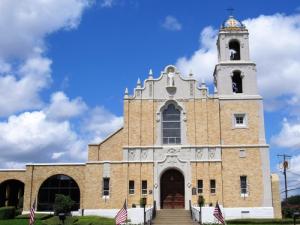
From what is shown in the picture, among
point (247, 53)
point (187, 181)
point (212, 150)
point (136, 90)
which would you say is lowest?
point (187, 181)

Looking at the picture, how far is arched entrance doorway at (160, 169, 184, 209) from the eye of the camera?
36.5 meters

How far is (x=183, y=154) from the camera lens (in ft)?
Answer: 121

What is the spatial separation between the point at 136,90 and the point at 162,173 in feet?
24.2

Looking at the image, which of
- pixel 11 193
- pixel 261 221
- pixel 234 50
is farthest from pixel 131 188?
pixel 234 50

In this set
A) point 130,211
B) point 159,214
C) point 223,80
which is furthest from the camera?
point 223,80

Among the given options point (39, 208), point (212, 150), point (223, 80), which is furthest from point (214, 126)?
point (39, 208)

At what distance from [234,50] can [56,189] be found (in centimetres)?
1996

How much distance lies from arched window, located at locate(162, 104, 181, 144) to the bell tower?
430cm

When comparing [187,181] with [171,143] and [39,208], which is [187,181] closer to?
[171,143]

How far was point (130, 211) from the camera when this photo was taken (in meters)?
31.8

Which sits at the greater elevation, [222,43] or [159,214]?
[222,43]

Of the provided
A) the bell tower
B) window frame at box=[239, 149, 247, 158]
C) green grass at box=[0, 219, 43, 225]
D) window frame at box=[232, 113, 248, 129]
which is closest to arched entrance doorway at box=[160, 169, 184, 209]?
window frame at box=[239, 149, 247, 158]

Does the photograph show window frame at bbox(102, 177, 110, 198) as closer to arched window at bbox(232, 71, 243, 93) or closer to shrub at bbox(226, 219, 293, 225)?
shrub at bbox(226, 219, 293, 225)

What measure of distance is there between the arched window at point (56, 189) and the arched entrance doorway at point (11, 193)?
11.0 feet
